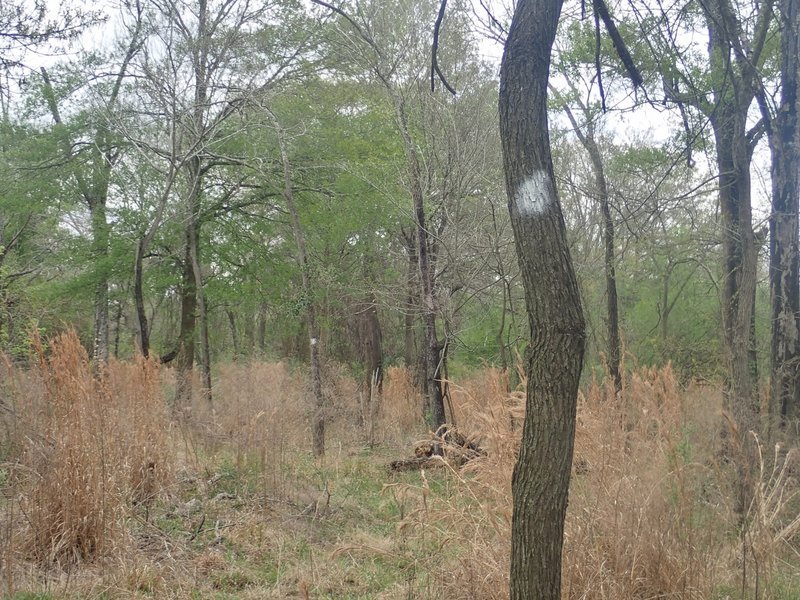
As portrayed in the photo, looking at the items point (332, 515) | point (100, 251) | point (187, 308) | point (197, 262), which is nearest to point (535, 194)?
point (332, 515)

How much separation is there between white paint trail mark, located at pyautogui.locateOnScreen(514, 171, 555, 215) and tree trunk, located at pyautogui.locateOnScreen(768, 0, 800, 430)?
5741mm

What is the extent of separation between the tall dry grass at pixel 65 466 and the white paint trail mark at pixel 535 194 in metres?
3.26

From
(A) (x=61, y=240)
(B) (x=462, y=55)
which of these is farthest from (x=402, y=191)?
(A) (x=61, y=240)

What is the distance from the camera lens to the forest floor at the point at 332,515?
10.9ft

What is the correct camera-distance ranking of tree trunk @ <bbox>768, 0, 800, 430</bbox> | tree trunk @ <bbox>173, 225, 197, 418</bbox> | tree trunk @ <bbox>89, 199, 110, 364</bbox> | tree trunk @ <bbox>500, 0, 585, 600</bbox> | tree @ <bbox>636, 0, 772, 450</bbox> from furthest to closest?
tree trunk @ <bbox>173, 225, 197, 418</bbox>, tree trunk @ <bbox>89, 199, 110, 364</bbox>, tree trunk @ <bbox>768, 0, 800, 430</bbox>, tree @ <bbox>636, 0, 772, 450</bbox>, tree trunk @ <bbox>500, 0, 585, 600</bbox>

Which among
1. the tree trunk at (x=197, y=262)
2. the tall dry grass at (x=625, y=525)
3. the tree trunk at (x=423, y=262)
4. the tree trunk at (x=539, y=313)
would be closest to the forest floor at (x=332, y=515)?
the tall dry grass at (x=625, y=525)

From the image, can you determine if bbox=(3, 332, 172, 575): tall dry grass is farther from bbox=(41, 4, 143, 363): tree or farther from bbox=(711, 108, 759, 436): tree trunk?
bbox=(41, 4, 143, 363): tree

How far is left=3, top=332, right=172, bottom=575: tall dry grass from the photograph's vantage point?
3951 mm

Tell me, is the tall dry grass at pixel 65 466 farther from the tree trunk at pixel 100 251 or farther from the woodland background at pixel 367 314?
the tree trunk at pixel 100 251

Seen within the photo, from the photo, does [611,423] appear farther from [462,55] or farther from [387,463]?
[462,55]

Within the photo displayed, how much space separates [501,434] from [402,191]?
247 inches

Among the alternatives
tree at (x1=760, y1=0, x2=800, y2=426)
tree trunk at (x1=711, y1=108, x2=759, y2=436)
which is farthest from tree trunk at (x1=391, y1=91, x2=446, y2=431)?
tree at (x1=760, y1=0, x2=800, y2=426)

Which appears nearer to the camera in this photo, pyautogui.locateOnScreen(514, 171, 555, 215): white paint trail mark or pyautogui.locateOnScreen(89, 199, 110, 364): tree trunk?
pyautogui.locateOnScreen(514, 171, 555, 215): white paint trail mark

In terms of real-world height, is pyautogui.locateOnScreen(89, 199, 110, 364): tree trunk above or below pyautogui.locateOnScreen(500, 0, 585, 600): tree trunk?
above
